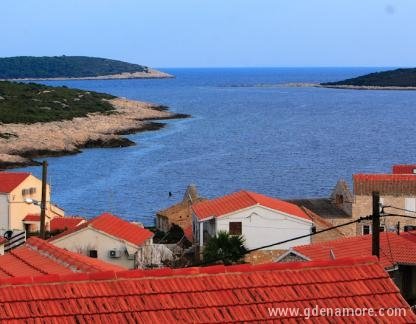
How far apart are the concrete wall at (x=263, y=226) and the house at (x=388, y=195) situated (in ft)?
17.0

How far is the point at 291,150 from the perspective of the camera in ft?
297

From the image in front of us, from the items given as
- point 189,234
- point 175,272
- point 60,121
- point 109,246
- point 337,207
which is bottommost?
point 60,121

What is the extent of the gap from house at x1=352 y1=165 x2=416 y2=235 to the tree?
876cm

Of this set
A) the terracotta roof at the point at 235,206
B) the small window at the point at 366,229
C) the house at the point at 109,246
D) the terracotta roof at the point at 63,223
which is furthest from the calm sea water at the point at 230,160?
the house at the point at 109,246

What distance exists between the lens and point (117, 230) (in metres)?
28.0

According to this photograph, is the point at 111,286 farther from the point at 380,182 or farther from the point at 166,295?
the point at 380,182

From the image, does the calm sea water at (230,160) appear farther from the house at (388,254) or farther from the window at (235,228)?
the house at (388,254)

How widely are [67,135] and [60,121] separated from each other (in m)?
10.9

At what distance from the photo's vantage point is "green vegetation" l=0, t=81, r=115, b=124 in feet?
358

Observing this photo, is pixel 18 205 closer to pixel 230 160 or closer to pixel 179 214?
pixel 179 214

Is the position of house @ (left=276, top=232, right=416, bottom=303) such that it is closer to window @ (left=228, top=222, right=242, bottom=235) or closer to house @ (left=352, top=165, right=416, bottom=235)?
window @ (left=228, top=222, right=242, bottom=235)

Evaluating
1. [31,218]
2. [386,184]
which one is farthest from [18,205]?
[386,184]

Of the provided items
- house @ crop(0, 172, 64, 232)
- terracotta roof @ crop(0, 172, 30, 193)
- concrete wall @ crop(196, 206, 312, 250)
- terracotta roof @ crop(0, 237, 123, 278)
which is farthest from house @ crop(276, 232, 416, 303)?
terracotta roof @ crop(0, 172, 30, 193)

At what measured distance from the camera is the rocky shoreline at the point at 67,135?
8356 centimetres
